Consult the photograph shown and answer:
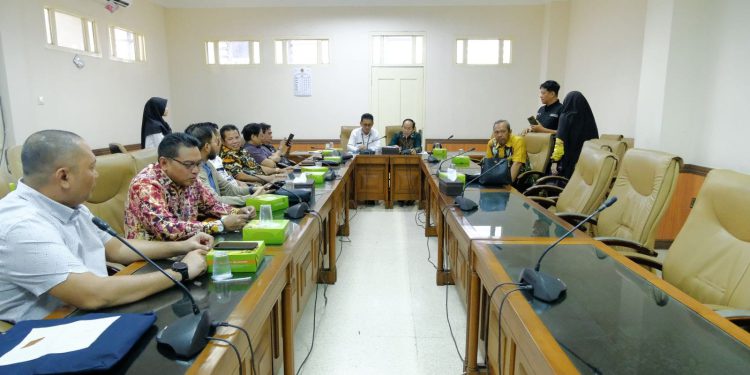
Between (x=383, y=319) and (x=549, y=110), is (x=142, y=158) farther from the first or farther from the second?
(x=549, y=110)

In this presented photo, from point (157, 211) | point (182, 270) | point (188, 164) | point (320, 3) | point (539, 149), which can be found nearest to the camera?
point (182, 270)

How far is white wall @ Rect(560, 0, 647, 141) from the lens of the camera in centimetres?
456

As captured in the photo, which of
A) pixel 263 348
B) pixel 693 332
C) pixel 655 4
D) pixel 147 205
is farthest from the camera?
pixel 655 4

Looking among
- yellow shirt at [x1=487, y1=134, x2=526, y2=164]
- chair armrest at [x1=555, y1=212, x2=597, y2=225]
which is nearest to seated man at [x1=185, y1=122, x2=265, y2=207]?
chair armrest at [x1=555, y1=212, x2=597, y2=225]

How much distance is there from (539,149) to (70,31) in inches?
220

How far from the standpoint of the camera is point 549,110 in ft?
14.6

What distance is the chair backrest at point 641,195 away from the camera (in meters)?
1.88

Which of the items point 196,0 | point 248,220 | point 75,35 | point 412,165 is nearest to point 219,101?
point 196,0

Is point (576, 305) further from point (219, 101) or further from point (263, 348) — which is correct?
point (219, 101)

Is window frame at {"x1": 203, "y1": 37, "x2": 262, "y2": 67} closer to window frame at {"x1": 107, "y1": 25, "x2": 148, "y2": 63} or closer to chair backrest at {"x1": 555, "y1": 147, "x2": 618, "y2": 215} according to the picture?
window frame at {"x1": 107, "y1": 25, "x2": 148, "y2": 63}

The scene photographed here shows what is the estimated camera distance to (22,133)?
4.30 m

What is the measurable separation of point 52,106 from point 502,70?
250 inches

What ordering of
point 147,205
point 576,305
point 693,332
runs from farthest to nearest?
point 147,205, point 576,305, point 693,332

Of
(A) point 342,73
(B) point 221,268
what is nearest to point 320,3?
Result: (A) point 342,73
